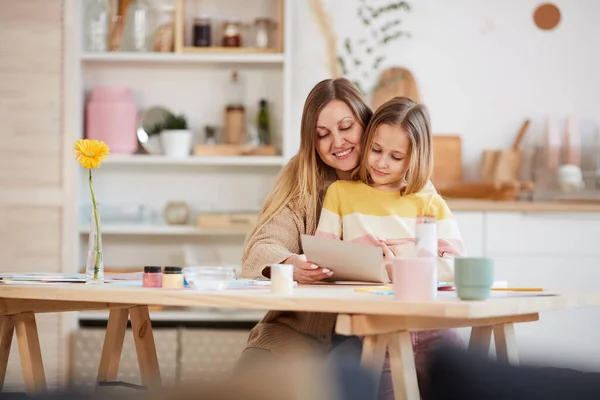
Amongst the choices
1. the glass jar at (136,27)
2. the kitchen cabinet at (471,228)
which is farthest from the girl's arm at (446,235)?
the glass jar at (136,27)

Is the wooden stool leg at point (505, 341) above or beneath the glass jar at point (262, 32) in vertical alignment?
beneath

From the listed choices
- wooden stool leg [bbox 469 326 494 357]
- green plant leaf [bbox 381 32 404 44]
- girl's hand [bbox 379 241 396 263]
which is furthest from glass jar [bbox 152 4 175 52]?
wooden stool leg [bbox 469 326 494 357]

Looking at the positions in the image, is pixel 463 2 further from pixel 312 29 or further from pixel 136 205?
pixel 136 205

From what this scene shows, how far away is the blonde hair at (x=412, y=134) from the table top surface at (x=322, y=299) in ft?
1.64

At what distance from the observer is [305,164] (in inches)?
110

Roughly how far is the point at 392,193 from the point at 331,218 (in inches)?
7.0

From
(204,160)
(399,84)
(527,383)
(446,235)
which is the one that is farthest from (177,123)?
(527,383)

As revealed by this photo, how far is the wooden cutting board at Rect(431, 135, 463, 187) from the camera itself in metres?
4.69

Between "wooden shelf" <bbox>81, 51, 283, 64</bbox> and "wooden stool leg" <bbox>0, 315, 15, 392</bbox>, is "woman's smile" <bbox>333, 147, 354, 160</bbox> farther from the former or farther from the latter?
"wooden shelf" <bbox>81, 51, 283, 64</bbox>

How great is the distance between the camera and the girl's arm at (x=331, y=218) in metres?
2.63

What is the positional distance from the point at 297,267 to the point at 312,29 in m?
2.65

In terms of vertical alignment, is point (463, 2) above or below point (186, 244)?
above

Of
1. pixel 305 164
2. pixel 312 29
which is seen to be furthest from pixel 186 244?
pixel 305 164

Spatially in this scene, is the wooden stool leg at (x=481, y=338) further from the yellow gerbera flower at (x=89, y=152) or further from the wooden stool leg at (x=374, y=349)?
the yellow gerbera flower at (x=89, y=152)
